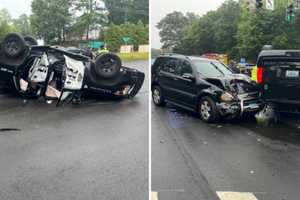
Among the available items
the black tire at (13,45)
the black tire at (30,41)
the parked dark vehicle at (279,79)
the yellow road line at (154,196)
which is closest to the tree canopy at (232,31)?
the parked dark vehicle at (279,79)

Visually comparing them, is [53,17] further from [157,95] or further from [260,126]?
[260,126]

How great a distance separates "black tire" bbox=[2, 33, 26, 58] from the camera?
5.30 metres

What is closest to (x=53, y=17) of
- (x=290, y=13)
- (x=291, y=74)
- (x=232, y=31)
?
(x=232, y=31)

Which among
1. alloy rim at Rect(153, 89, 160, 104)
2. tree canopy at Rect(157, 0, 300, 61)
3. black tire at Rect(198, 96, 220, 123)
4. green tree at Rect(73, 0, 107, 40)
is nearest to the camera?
tree canopy at Rect(157, 0, 300, 61)

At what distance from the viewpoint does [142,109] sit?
14.2 feet

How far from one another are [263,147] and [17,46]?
4.01 metres

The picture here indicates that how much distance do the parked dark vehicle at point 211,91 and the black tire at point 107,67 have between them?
0.80m

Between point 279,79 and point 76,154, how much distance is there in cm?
261

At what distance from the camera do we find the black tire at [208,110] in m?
4.50

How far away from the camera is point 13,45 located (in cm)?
566

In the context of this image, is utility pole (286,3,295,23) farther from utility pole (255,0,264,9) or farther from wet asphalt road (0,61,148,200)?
wet asphalt road (0,61,148,200)

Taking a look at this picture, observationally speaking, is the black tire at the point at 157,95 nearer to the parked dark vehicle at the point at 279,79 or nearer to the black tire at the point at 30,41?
the parked dark vehicle at the point at 279,79

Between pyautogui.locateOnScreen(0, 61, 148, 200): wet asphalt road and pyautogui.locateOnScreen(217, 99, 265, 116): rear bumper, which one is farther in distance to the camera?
pyautogui.locateOnScreen(217, 99, 265, 116): rear bumper

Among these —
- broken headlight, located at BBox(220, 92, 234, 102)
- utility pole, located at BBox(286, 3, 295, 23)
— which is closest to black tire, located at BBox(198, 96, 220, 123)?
broken headlight, located at BBox(220, 92, 234, 102)
